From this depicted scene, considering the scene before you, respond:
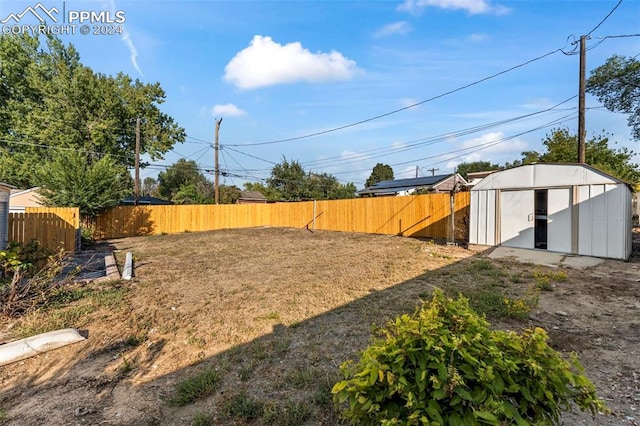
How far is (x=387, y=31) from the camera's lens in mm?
9602

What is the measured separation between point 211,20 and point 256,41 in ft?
13.5

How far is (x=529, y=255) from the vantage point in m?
7.49

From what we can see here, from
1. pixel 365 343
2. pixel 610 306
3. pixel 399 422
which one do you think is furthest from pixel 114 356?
pixel 610 306

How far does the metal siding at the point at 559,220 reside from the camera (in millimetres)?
7418

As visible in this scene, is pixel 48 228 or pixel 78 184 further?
pixel 78 184

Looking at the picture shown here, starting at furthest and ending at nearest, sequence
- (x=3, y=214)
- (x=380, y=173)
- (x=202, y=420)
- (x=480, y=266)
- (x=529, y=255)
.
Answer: (x=380, y=173) < (x=529, y=255) < (x=480, y=266) < (x=3, y=214) < (x=202, y=420)

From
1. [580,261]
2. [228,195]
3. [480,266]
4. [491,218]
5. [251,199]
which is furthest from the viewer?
[251,199]

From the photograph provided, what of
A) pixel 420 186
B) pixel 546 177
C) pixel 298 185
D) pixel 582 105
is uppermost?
pixel 582 105

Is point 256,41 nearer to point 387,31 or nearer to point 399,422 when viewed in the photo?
point 387,31

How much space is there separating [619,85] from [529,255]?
11.4 meters

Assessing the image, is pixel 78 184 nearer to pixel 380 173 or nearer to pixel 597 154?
pixel 597 154

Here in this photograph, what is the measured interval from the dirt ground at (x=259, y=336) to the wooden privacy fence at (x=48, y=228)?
3378 millimetres

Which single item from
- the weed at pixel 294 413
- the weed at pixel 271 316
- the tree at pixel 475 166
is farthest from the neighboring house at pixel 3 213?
the tree at pixel 475 166
